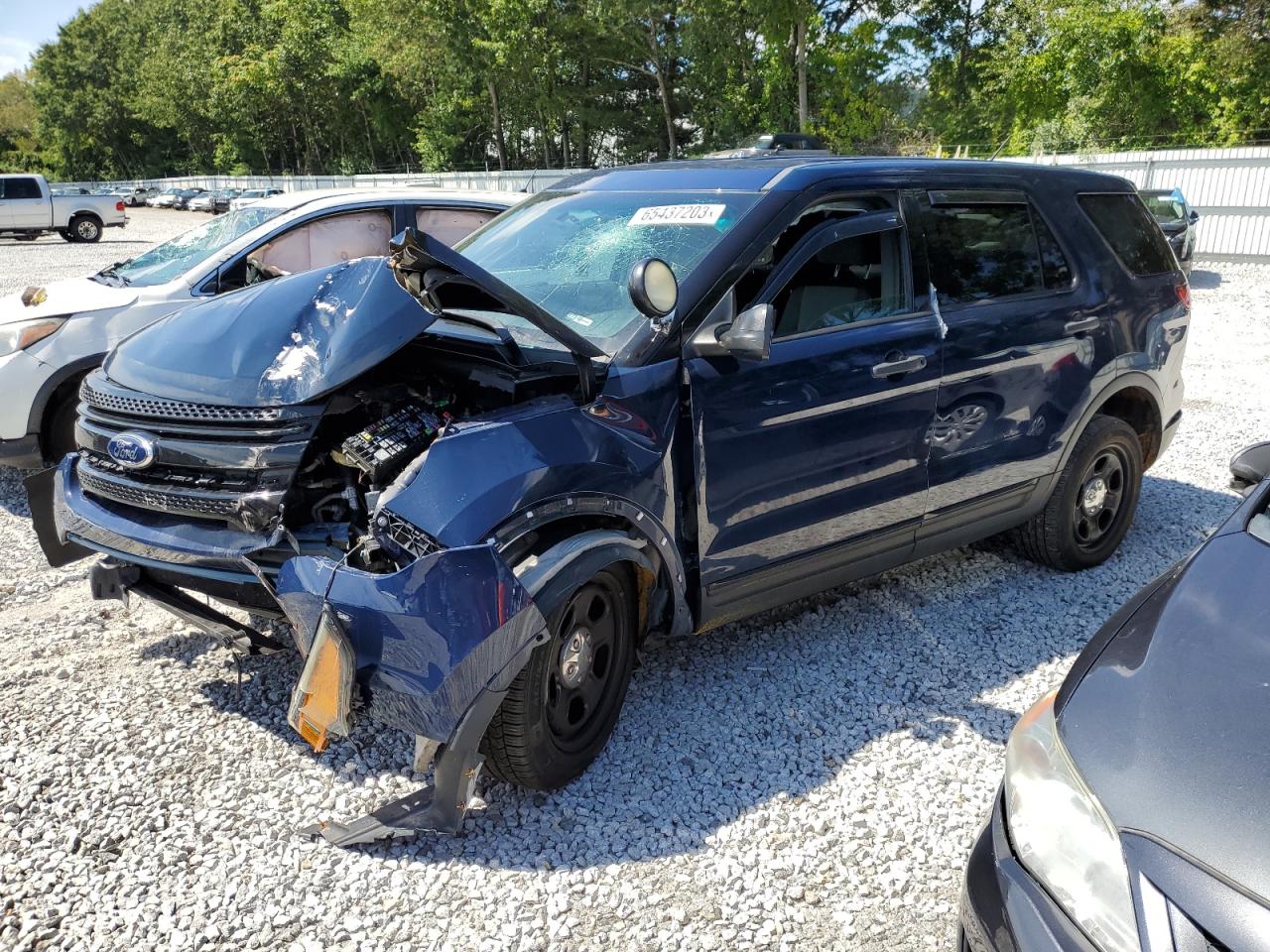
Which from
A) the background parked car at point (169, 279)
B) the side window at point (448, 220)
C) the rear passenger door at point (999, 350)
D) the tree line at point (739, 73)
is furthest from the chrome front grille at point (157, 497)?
the tree line at point (739, 73)

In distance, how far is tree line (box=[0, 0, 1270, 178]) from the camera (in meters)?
29.0

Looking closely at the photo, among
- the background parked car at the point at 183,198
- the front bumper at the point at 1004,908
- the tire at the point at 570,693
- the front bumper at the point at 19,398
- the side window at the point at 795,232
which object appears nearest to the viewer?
the front bumper at the point at 1004,908

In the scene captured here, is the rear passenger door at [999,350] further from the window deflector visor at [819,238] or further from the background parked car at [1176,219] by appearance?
the background parked car at [1176,219]

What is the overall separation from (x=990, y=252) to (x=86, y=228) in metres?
29.8

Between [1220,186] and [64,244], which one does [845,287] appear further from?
[64,244]

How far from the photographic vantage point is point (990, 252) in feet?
13.4

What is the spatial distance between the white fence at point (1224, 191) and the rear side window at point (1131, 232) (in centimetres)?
1492

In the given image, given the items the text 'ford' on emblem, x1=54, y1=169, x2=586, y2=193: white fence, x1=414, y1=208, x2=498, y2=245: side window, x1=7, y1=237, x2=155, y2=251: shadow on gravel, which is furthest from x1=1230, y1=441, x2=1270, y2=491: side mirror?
x1=7, y1=237, x2=155, y2=251: shadow on gravel

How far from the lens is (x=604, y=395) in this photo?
2936 mm

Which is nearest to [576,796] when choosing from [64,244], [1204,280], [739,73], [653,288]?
[653,288]

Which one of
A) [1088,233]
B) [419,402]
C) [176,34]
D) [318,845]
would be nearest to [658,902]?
[318,845]

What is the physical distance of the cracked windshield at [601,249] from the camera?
3.26 m

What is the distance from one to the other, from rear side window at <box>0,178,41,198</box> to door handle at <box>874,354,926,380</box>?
97.8ft

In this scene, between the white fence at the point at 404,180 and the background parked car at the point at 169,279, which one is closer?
the background parked car at the point at 169,279
